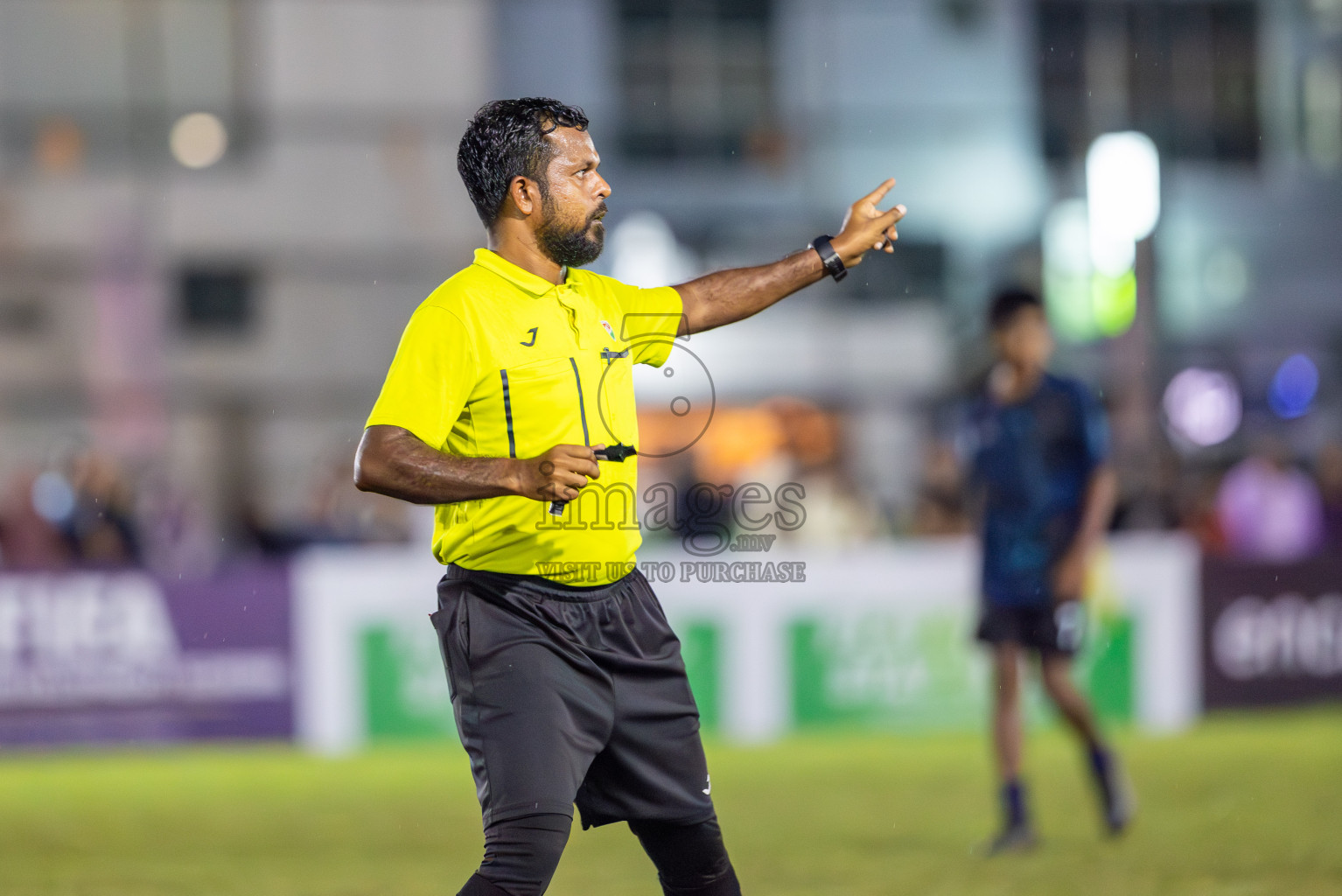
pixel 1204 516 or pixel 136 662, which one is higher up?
pixel 1204 516

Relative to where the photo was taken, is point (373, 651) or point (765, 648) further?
point (765, 648)

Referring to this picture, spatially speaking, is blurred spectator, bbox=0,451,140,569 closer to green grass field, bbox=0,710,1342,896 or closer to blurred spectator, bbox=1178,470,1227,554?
green grass field, bbox=0,710,1342,896

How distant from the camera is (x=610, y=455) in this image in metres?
3.46

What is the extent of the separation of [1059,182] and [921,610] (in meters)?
12.9

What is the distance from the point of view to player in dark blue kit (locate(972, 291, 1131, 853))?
646cm

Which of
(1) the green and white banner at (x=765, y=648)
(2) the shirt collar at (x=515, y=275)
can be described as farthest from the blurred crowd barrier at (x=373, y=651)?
(2) the shirt collar at (x=515, y=275)

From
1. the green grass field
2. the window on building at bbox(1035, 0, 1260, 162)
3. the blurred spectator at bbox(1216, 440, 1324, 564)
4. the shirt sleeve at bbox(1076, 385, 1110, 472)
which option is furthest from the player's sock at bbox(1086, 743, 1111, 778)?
the window on building at bbox(1035, 0, 1260, 162)

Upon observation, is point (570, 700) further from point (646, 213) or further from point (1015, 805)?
point (646, 213)

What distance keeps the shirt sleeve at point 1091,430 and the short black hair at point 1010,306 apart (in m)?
0.38

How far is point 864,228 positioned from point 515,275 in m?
0.89

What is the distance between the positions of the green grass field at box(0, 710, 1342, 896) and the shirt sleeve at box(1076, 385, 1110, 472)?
1.49 meters

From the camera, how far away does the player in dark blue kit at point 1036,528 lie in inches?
255

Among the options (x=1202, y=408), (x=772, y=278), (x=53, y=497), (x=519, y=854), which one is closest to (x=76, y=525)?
(x=53, y=497)

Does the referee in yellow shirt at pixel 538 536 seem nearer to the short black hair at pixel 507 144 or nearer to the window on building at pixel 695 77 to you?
the short black hair at pixel 507 144
